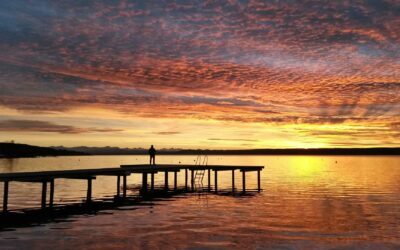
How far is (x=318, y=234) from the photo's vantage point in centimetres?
2147

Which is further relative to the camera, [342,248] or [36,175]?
[36,175]

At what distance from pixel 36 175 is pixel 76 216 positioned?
4.58 meters

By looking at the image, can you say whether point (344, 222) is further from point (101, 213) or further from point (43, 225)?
point (43, 225)

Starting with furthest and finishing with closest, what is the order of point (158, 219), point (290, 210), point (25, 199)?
point (25, 199), point (290, 210), point (158, 219)

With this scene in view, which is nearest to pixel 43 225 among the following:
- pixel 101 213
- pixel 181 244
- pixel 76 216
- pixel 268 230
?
pixel 76 216

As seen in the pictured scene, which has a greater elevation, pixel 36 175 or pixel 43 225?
pixel 36 175

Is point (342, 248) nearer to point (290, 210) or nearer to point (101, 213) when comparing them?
point (290, 210)

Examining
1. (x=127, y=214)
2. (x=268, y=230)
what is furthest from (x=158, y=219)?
(x=268, y=230)

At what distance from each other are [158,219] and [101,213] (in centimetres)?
502

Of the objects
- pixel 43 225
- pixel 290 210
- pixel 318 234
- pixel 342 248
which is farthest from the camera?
pixel 290 210

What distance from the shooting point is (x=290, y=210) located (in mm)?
31234

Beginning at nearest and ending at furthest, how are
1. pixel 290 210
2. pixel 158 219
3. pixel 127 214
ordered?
1. pixel 158 219
2. pixel 127 214
3. pixel 290 210

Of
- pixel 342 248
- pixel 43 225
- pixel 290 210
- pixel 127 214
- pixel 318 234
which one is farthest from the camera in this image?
pixel 290 210

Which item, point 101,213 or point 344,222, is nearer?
point 344,222
